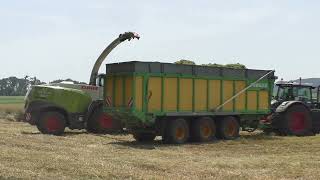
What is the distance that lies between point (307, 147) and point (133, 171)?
302 inches

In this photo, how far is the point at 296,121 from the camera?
23.6m

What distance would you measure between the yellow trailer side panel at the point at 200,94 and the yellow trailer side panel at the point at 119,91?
258cm

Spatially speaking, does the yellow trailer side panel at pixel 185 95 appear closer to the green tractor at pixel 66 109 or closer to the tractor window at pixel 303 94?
the green tractor at pixel 66 109

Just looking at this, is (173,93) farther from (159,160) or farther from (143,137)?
(159,160)

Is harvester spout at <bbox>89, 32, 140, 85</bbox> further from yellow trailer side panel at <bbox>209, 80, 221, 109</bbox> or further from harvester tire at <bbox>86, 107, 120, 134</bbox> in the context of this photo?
yellow trailer side panel at <bbox>209, 80, 221, 109</bbox>

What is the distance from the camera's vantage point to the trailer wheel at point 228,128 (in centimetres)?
2100

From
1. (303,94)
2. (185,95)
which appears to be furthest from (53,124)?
(303,94)

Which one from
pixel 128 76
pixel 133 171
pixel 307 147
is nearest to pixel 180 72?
pixel 128 76

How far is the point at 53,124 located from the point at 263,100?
8094 millimetres

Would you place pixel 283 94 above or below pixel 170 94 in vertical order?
above

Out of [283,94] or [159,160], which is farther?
[283,94]

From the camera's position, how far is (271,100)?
2327 centimetres

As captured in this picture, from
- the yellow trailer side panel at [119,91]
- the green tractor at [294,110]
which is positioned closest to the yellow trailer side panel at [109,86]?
the yellow trailer side panel at [119,91]

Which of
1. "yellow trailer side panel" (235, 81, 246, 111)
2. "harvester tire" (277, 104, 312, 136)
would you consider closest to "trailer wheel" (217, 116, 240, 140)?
"yellow trailer side panel" (235, 81, 246, 111)
